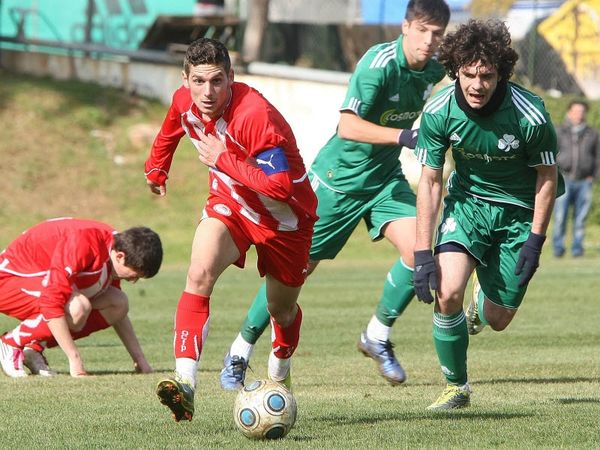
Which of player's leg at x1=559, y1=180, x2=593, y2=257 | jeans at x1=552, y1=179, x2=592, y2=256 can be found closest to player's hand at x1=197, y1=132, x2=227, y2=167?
jeans at x1=552, y1=179, x2=592, y2=256

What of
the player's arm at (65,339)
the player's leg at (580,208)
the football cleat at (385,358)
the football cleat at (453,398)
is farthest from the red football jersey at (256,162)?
the player's leg at (580,208)

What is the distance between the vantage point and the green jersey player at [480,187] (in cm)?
671

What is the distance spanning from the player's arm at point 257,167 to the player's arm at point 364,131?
1.81 meters

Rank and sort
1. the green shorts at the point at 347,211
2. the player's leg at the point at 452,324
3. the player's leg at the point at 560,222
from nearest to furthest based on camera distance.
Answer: the player's leg at the point at 452,324 < the green shorts at the point at 347,211 < the player's leg at the point at 560,222

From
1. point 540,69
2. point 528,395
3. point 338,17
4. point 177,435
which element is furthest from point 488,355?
point 338,17

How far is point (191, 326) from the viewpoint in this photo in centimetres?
652

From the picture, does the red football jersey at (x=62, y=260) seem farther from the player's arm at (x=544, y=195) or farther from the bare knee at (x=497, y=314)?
the player's arm at (x=544, y=195)

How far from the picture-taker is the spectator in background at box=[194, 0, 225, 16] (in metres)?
27.1

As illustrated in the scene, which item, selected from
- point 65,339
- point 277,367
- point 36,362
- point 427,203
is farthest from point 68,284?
point 427,203

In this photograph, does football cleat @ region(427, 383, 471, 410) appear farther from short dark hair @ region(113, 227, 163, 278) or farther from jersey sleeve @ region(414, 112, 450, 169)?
short dark hair @ region(113, 227, 163, 278)

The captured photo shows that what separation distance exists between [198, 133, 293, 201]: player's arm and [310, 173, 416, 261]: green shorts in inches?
99.0

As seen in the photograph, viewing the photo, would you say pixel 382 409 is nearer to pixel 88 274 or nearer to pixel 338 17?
pixel 88 274

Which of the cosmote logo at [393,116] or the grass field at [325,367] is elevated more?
the cosmote logo at [393,116]

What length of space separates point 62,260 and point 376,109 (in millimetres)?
2528
